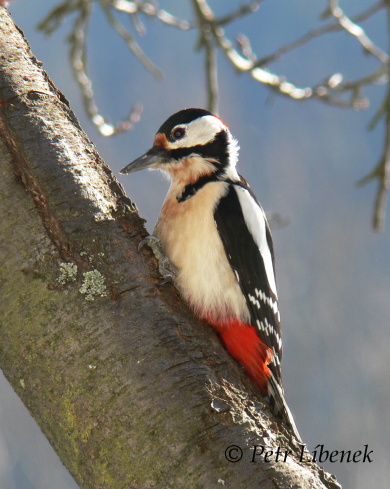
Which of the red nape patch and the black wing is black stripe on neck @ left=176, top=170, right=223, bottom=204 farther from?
the red nape patch

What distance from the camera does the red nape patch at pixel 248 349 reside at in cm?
205

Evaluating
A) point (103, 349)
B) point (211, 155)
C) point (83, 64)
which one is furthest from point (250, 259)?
point (83, 64)

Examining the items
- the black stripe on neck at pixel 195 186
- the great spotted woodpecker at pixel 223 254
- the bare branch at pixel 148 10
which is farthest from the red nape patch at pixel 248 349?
the bare branch at pixel 148 10

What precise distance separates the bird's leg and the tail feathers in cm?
51

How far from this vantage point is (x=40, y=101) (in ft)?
6.69

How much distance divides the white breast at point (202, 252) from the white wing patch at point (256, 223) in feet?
0.34

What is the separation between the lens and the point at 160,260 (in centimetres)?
214

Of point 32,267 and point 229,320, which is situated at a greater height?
point 229,320

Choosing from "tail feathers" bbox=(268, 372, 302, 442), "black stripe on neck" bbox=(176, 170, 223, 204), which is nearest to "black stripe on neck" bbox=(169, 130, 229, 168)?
"black stripe on neck" bbox=(176, 170, 223, 204)

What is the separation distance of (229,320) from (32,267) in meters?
0.86

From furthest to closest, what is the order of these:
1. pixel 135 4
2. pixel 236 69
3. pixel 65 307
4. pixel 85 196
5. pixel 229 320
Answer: pixel 135 4 < pixel 236 69 < pixel 229 320 < pixel 85 196 < pixel 65 307

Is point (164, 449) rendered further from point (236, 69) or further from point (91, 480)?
point (236, 69)

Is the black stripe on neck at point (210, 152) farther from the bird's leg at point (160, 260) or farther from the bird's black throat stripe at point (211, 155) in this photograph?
the bird's leg at point (160, 260)

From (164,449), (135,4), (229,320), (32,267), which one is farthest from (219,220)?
A: (135,4)
